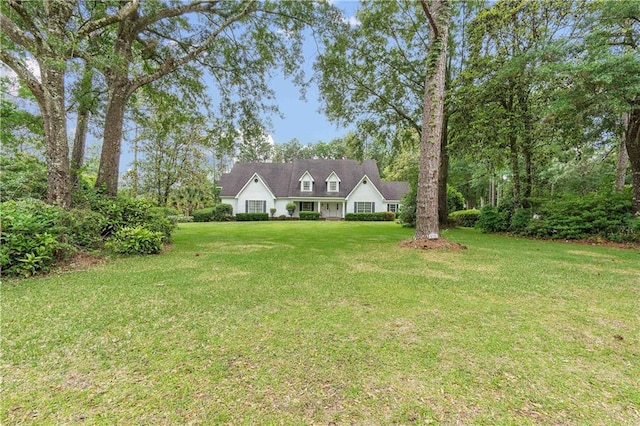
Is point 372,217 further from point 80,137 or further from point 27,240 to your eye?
point 27,240

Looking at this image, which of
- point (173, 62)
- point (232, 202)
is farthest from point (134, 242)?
point (232, 202)

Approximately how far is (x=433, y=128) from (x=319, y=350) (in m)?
7.06

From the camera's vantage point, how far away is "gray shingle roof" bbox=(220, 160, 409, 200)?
28.8m

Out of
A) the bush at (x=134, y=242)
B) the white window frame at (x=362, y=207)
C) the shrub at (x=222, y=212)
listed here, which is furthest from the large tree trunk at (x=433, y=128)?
the white window frame at (x=362, y=207)

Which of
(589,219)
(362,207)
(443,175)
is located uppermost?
(443,175)

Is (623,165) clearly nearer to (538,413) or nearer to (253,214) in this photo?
(538,413)

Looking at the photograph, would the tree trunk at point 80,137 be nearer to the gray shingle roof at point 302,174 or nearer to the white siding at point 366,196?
the gray shingle roof at point 302,174

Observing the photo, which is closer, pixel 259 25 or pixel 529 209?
pixel 259 25

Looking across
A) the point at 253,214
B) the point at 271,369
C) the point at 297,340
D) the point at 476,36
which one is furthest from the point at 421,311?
the point at 253,214

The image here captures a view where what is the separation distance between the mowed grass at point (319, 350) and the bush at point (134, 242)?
182 cm

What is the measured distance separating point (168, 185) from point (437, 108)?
22973mm

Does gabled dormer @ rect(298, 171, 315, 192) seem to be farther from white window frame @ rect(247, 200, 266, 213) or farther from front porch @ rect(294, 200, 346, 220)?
white window frame @ rect(247, 200, 266, 213)

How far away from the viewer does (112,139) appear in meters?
8.70

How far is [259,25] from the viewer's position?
33.4 feet
